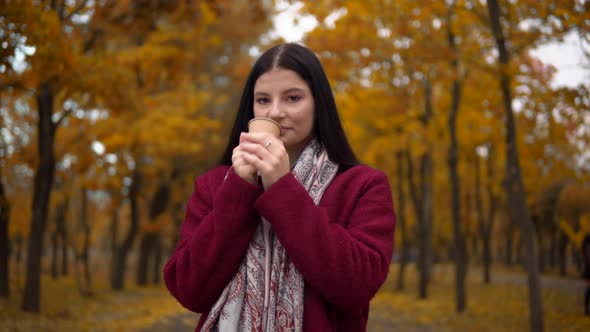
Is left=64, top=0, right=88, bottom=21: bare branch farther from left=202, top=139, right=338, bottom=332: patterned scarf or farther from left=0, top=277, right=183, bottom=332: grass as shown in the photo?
left=202, top=139, right=338, bottom=332: patterned scarf

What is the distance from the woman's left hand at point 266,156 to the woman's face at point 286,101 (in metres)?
0.21

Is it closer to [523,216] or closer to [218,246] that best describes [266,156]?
[218,246]

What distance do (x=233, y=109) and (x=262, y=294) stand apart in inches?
691

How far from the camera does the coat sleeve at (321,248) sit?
1.50 metres

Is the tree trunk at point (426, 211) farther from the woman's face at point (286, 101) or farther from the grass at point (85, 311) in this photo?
the woman's face at point (286, 101)

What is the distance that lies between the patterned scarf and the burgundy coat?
4cm

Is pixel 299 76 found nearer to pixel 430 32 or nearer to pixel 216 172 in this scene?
pixel 216 172

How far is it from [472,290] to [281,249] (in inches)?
602

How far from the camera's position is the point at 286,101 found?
177 cm

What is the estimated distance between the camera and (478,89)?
1116cm

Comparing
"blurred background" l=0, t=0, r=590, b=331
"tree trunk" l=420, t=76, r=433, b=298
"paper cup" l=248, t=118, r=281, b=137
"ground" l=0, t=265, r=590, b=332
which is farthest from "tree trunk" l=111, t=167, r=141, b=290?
"paper cup" l=248, t=118, r=281, b=137

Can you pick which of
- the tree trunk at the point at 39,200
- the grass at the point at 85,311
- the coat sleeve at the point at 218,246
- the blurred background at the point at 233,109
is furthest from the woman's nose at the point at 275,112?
the tree trunk at the point at 39,200

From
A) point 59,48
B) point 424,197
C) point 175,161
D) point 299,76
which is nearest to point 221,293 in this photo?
point 299,76

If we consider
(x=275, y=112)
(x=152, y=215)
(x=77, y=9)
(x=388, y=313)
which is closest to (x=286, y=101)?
(x=275, y=112)
